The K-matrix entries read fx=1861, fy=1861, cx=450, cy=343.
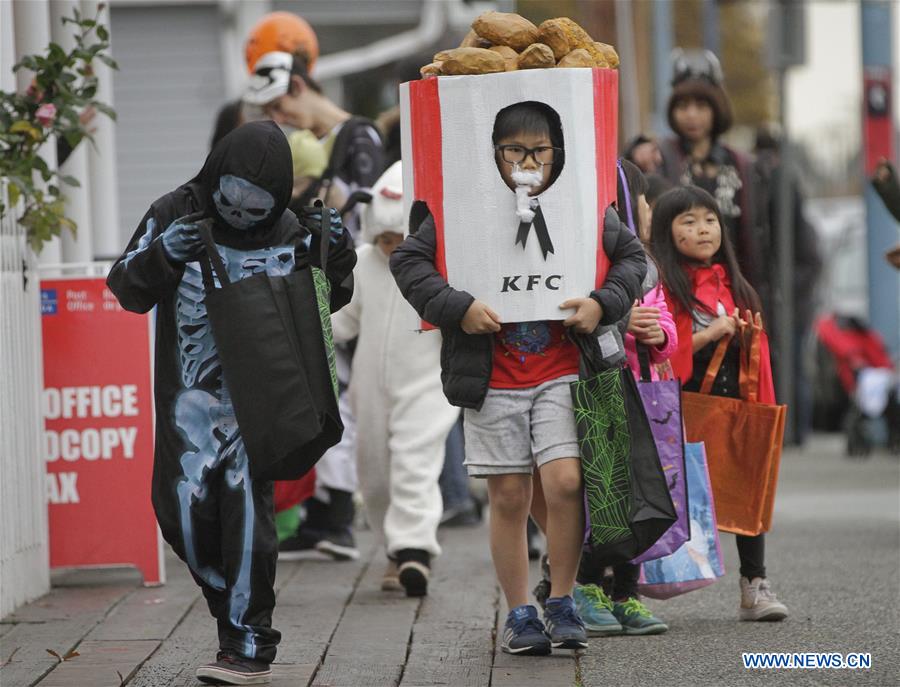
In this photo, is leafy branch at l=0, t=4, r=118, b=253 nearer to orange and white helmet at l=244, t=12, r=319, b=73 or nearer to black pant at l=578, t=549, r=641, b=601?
orange and white helmet at l=244, t=12, r=319, b=73

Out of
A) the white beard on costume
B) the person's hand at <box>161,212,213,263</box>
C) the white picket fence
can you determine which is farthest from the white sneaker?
the white picket fence

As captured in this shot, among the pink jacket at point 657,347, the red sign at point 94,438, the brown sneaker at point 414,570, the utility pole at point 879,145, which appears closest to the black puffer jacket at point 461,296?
the pink jacket at point 657,347

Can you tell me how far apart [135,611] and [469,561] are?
1827 millimetres

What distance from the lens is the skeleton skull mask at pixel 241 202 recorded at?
534 cm

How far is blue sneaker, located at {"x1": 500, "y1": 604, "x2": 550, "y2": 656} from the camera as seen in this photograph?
5.73m

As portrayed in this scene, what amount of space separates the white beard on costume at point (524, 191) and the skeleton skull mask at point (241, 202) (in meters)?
0.77

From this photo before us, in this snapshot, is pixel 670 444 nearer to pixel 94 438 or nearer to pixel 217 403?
pixel 217 403

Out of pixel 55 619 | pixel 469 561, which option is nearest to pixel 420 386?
pixel 469 561

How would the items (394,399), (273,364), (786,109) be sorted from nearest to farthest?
→ (273,364), (394,399), (786,109)

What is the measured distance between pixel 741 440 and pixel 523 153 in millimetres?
1487

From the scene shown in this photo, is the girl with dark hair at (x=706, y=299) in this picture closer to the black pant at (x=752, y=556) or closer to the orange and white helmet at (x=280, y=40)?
the black pant at (x=752, y=556)

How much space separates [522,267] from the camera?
566 cm

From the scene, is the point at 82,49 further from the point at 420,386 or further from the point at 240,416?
the point at 240,416

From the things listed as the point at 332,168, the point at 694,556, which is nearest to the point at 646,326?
the point at 694,556
